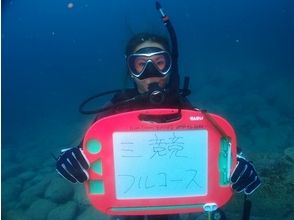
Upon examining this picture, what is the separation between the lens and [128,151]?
2510mm

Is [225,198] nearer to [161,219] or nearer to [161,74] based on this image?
[161,219]

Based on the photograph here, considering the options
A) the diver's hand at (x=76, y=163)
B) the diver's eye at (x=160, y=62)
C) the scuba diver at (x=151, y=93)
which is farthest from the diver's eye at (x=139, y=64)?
the diver's hand at (x=76, y=163)

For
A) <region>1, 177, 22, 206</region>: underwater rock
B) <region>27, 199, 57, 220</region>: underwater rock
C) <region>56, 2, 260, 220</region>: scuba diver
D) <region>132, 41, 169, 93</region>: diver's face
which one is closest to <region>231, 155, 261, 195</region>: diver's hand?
<region>56, 2, 260, 220</region>: scuba diver

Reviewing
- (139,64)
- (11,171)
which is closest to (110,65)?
(11,171)

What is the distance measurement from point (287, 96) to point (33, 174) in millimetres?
9367

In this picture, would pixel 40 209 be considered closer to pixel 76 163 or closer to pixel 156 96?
pixel 76 163

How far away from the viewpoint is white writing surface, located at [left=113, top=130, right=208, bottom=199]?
8.25 ft

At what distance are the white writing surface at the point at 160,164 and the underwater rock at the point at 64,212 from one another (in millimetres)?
3933

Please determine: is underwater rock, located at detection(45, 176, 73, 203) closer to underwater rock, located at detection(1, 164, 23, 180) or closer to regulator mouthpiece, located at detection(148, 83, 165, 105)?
underwater rock, located at detection(1, 164, 23, 180)

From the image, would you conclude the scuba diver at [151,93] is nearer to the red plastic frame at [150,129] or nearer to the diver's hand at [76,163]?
the diver's hand at [76,163]

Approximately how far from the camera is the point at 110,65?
71.3 m

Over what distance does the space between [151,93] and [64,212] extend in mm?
4352

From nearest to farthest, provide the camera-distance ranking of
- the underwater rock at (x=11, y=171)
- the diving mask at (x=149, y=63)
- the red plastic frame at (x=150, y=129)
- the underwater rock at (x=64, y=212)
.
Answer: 1. the red plastic frame at (x=150, y=129)
2. the diving mask at (x=149, y=63)
3. the underwater rock at (x=64, y=212)
4. the underwater rock at (x=11, y=171)

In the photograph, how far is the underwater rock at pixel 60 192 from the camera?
265 inches
